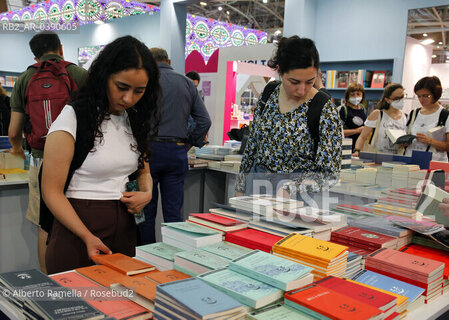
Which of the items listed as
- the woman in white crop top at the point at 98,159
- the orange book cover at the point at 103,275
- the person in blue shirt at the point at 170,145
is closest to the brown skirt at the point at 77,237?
the woman in white crop top at the point at 98,159

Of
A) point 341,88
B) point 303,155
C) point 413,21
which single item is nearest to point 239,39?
point 341,88

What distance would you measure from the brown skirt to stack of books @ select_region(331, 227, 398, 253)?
951 mm

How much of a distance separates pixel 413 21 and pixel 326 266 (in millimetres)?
6189

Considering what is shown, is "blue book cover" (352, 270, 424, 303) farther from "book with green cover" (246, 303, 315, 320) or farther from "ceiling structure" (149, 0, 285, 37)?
"ceiling structure" (149, 0, 285, 37)

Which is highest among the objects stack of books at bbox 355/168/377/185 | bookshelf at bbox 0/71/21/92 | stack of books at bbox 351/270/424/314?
bookshelf at bbox 0/71/21/92

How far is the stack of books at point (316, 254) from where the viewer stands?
1229 mm

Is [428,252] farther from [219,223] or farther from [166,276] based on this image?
[166,276]

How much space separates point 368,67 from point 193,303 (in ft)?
22.1

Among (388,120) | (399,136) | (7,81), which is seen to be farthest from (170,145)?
(7,81)

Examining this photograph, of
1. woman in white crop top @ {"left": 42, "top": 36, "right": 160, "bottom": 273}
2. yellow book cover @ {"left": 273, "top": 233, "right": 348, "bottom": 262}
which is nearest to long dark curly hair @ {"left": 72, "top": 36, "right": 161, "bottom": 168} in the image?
woman in white crop top @ {"left": 42, "top": 36, "right": 160, "bottom": 273}

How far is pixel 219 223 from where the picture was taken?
154 cm

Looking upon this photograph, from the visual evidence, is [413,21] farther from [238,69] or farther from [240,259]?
[240,259]

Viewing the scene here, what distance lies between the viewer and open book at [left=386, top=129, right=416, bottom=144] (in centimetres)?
366

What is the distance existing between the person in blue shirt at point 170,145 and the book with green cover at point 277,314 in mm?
2021
